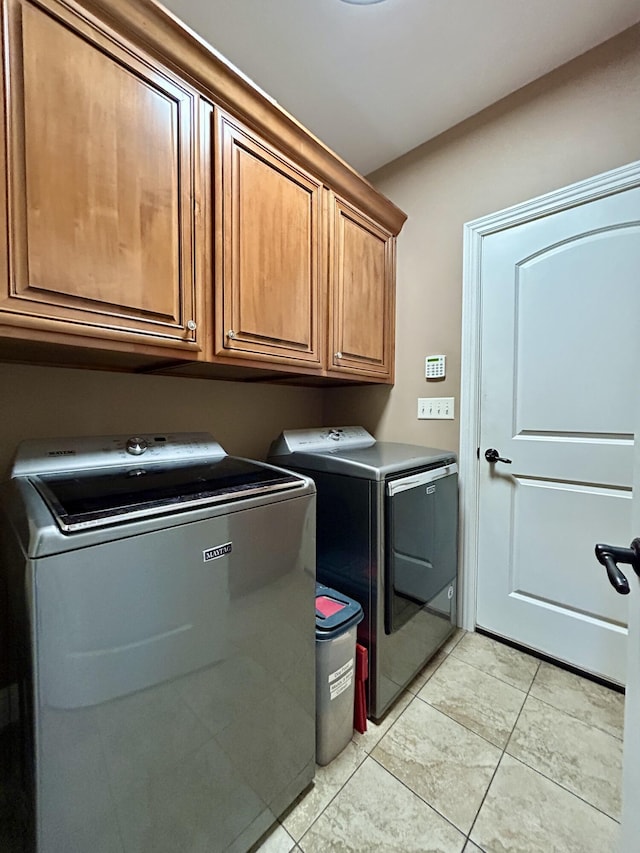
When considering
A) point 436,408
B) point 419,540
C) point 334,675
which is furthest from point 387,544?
point 436,408

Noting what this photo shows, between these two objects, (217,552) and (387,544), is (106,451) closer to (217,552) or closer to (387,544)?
(217,552)

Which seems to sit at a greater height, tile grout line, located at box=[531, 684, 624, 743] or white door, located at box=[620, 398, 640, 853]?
white door, located at box=[620, 398, 640, 853]

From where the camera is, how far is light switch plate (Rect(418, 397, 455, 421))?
1.97 metres

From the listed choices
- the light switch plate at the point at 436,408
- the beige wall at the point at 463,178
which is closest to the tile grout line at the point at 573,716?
the beige wall at the point at 463,178

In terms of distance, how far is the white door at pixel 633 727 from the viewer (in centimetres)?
66

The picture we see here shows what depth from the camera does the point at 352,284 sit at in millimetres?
1874

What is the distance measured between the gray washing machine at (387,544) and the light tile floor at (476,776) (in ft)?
0.50

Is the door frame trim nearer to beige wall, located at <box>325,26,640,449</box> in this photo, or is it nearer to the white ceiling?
beige wall, located at <box>325,26,640,449</box>

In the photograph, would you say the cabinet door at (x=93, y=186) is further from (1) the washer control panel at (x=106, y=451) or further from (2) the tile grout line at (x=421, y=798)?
(2) the tile grout line at (x=421, y=798)

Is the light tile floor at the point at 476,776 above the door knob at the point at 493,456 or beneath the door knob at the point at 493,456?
beneath

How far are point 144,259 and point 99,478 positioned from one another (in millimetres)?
670

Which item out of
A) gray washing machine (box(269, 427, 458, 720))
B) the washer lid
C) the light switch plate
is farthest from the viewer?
the light switch plate

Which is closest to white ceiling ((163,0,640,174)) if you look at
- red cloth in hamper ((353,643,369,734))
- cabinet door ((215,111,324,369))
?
cabinet door ((215,111,324,369))

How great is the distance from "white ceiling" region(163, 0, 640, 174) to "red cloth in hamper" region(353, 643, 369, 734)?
7.84 feet
